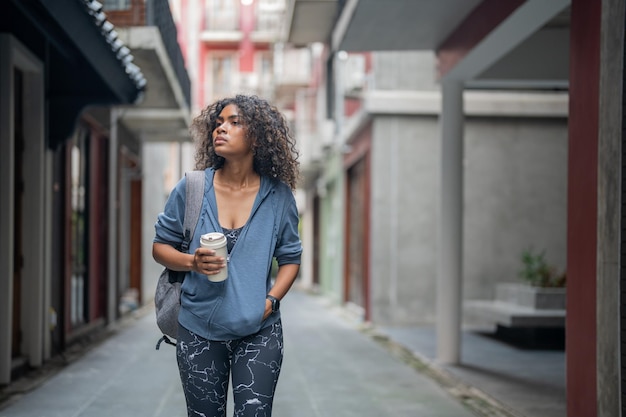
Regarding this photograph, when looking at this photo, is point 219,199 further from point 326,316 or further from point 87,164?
point 326,316

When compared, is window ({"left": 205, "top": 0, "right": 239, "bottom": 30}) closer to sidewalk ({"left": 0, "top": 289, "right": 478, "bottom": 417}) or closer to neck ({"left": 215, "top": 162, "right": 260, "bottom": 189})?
sidewalk ({"left": 0, "top": 289, "right": 478, "bottom": 417})

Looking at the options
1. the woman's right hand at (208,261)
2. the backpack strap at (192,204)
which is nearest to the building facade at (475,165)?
the backpack strap at (192,204)

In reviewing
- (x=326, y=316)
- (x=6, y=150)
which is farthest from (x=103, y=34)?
(x=326, y=316)

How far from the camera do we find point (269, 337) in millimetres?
3141

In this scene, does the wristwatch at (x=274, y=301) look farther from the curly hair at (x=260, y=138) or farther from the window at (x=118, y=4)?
the window at (x=118, y=4)

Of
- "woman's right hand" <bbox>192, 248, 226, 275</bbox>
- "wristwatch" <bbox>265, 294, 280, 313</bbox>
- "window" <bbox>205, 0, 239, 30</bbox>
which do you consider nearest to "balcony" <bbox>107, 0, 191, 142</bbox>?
"wristwatch" <bbox>265, 294, 280, 313</bbox>

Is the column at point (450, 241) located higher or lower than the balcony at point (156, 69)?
lower

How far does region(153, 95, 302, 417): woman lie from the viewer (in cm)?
307

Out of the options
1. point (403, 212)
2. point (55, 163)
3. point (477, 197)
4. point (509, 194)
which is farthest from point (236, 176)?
point (509, 194)

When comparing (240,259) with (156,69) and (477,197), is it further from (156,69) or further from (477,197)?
(477,197)

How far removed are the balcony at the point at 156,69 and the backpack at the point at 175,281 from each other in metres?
7.62

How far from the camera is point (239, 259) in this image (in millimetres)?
3129

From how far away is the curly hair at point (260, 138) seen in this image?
3320 mm

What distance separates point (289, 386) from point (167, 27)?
5861 millimetres
